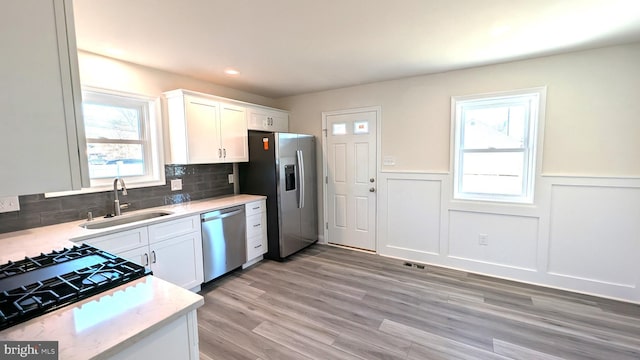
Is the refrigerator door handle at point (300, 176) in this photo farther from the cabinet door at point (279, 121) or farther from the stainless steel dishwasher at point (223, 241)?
the stainless steel dishwasher at point (223, 241)

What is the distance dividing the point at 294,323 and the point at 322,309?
321 millimetres

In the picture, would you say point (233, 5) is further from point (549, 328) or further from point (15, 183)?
point (549, 328)

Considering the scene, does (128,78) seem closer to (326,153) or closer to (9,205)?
(9,205)

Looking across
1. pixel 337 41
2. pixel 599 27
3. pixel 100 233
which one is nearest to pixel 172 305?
pixel 100 233

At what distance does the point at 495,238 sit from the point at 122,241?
3.80 m

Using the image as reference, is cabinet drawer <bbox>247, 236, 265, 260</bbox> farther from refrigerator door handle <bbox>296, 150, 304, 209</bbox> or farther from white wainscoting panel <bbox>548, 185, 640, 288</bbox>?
white wainscoting panel <bbox>548, 185, 640, 288</bbox>

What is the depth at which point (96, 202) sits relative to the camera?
2.62 m

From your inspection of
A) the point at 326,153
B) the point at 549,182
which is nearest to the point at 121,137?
the point at 326,153

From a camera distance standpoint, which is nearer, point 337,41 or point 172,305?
point 172,305

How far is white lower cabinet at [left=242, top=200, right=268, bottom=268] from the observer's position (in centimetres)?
351

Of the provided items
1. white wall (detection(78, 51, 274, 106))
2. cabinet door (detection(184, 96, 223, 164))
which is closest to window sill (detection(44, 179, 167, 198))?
cabinet door (detection(184, 96, 223, 164))

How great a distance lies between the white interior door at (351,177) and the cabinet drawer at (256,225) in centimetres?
110

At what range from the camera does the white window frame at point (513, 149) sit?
9.46 feet

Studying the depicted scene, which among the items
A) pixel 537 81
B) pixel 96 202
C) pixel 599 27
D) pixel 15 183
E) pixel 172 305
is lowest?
pixel 172 305
